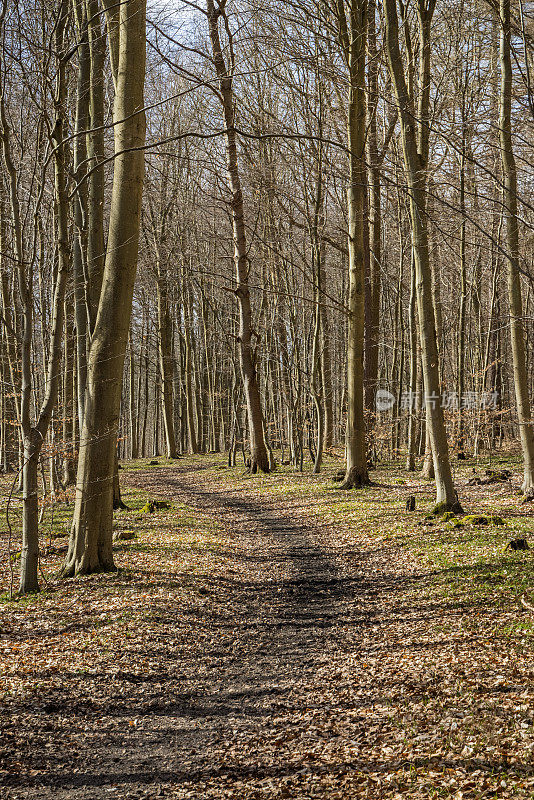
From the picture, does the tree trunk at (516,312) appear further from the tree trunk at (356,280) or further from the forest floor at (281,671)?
the tree trunk at (356,280)

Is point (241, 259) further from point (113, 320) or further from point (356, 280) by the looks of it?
point (113, 320)

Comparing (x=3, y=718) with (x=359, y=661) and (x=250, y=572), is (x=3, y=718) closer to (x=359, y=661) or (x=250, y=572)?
(x=359, y=661)

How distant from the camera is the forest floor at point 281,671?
13.7ft

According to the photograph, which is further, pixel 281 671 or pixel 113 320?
pixel 113 320

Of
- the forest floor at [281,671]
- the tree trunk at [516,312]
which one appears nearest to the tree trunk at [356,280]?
the tree trunk at [516,312]

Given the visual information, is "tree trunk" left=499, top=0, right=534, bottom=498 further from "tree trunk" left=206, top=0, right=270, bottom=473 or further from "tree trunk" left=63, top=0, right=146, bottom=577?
"tree trunk" left=206, top=0, right=270, bottom=473

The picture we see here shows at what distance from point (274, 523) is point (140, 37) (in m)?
9.21

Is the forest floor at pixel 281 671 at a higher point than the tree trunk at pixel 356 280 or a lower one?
lower

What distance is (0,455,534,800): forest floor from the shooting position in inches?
164

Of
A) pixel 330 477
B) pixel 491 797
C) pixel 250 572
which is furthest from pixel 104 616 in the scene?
pixel 330 477

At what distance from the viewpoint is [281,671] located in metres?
6.12

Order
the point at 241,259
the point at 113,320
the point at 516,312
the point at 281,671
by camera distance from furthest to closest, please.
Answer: the point at 241,259 → the point at 516,312 → the point at 113,320 → the point at 281,671

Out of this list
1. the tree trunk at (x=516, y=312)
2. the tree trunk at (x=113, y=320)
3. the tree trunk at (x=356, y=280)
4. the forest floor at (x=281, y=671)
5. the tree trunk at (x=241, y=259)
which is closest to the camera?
the forest floor at (x=281, y=671)

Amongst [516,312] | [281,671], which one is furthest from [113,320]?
[516,312]
